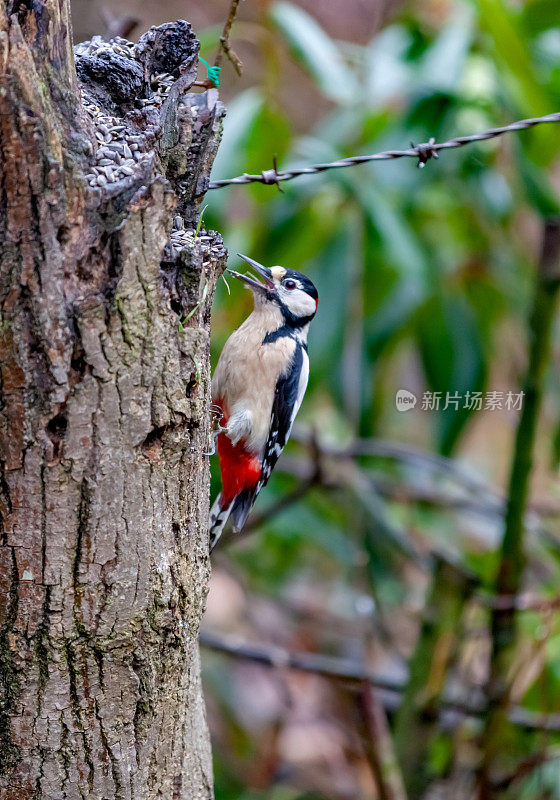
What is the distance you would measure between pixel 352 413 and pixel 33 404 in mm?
3073

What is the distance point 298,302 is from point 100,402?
155 cm

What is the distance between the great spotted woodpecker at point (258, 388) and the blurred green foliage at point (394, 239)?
887mm

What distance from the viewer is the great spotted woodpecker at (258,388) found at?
294 centimetres

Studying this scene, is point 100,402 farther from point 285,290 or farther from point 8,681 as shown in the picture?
point 285,290

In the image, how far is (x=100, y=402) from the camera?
5.05 feet

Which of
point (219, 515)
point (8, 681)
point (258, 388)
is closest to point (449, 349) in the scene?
point (258, 388)

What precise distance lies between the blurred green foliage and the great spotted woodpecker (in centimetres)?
89

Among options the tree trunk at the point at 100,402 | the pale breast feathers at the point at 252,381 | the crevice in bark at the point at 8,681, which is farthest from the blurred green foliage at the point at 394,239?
the crevice in bark at the point at 8,681

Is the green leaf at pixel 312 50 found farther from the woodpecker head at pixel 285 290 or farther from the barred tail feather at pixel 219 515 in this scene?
the barred tail feather at pixel 219 515

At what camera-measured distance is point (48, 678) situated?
1620 mm

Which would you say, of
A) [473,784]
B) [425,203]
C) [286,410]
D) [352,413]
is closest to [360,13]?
[425,203]

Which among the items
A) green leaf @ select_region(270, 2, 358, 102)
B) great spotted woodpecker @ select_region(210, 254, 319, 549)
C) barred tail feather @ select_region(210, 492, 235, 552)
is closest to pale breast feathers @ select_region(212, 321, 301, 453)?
great spotted woodpecker @ select_region(210, 254, 319, 549)

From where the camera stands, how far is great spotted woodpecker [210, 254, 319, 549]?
116 inches

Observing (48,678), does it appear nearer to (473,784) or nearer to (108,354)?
(108,354)
